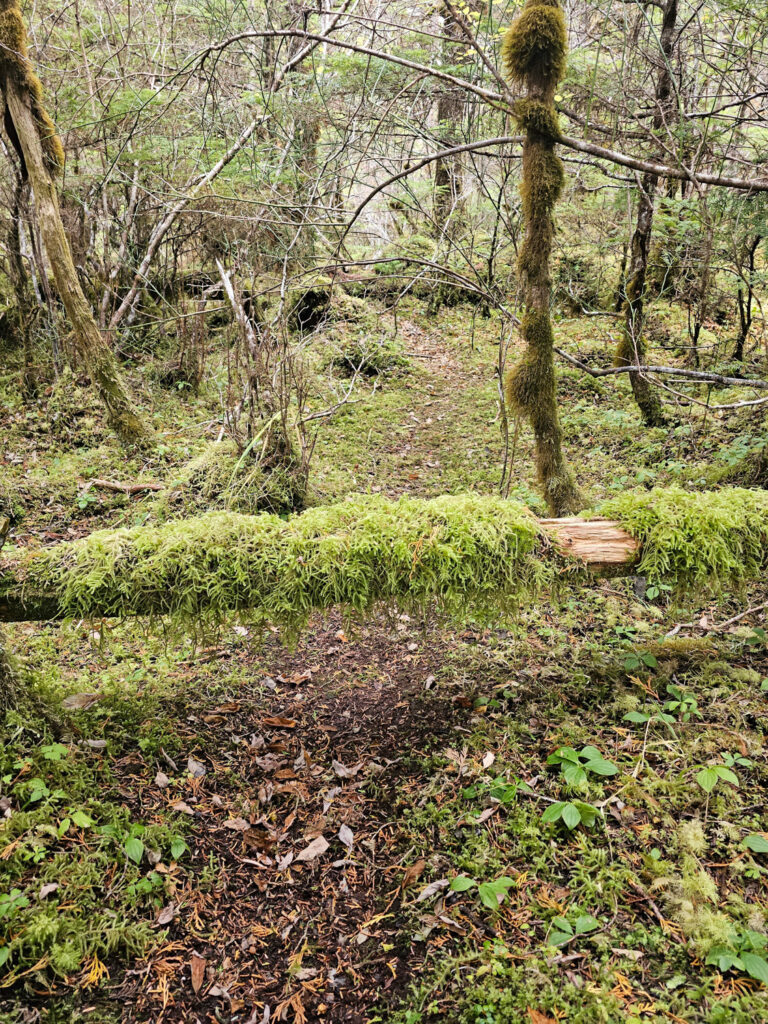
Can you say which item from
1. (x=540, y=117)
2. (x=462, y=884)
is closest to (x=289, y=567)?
(x=462, y=884)

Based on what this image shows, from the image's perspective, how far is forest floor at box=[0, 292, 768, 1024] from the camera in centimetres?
224

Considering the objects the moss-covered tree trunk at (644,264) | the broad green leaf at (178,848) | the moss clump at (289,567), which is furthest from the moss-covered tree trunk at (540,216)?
the broad green leaf at (178,848)

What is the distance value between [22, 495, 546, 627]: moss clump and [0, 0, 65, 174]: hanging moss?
5808 mm

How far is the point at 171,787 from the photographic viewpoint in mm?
3109

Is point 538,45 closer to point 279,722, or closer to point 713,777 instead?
point 713,777

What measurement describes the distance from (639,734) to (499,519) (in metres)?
1.43

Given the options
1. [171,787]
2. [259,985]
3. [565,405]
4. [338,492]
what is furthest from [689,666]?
[565,405]

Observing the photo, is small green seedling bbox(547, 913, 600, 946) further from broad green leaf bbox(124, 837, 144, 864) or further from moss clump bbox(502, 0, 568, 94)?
moss clump bbox(502, 0, 568, 94)

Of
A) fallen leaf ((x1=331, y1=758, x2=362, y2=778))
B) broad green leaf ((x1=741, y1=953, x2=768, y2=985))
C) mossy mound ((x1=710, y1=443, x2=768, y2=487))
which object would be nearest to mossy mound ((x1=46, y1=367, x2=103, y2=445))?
fallen leaf ((x1=331, y1=758, x2=362, y2=778))

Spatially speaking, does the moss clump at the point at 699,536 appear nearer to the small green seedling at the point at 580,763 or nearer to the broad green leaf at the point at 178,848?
the small green seedling at the point at 580,763

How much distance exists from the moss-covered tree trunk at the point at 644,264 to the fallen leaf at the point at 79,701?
510cm

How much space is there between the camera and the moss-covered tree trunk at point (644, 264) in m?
5.46

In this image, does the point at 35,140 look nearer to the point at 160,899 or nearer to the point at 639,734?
the point at 160,899

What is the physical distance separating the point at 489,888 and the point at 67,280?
7412mm
